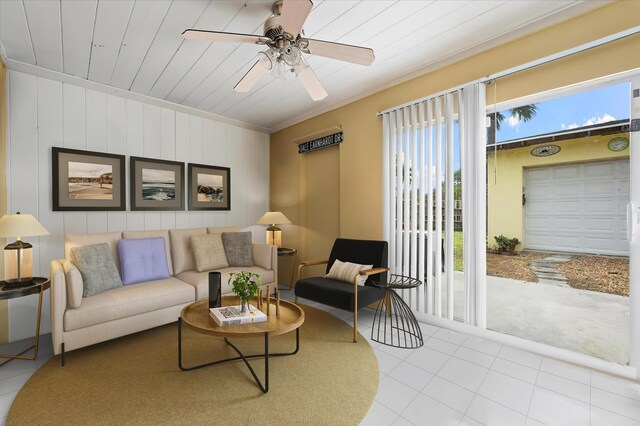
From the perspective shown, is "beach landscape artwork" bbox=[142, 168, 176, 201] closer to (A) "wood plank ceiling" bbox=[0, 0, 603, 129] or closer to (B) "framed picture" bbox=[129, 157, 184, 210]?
(B) "framed picture" bbox=[129, 157, 184, 210]

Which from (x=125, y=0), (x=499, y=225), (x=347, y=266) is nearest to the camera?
(x=125, y=0)

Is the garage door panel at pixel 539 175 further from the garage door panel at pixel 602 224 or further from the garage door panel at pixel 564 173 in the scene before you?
the garage door panel at pixel 602 224

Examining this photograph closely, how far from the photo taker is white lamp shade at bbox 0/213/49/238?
2.37 m

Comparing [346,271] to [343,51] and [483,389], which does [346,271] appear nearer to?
[483,389]

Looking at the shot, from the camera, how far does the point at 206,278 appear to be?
335cm

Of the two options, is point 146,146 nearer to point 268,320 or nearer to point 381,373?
point 268,320

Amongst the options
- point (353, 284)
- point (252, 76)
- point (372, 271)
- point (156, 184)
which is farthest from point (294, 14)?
point (156, 184)

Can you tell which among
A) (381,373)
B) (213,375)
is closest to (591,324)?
(381,373)

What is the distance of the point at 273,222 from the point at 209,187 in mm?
1080

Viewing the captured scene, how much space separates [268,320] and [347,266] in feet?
4.28

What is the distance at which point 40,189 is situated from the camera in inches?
121

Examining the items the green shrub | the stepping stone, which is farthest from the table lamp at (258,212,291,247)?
the stepping stone

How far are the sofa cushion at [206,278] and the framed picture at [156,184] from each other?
1.03 metres

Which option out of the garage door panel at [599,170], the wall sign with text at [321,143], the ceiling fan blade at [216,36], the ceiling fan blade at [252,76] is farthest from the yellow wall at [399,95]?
the ceiling fan blade at [216,36]
